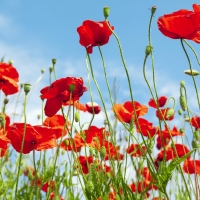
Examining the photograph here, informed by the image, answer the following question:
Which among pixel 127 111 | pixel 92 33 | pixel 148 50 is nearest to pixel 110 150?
pixel 127 111

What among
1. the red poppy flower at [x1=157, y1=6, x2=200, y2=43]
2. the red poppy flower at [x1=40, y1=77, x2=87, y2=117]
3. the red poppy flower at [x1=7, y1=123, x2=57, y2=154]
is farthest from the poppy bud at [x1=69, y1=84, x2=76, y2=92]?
the red poppy flower at [x1=157, y1=6, x2=200, y2=43]

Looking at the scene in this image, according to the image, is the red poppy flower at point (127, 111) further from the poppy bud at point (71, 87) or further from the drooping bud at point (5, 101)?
the drooping bud at point (5, 101)

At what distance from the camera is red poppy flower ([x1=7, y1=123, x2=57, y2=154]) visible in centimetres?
180

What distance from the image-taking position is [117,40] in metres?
1.56

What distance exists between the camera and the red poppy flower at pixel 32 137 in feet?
5.90

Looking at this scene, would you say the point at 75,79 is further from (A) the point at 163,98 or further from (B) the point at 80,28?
(A) the point at 163,98

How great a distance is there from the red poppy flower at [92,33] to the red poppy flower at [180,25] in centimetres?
35

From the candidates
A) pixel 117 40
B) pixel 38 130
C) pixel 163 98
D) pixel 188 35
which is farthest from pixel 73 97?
pixel 163 98

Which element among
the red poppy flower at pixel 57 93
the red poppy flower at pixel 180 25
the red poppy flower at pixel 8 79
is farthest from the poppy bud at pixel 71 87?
the red poppy flower at pixel 8 79

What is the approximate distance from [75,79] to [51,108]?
0.17 m

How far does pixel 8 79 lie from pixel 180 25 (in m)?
1.36

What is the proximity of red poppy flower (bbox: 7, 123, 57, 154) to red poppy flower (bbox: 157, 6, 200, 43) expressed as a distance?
26.9 inches

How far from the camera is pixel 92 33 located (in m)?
1.86

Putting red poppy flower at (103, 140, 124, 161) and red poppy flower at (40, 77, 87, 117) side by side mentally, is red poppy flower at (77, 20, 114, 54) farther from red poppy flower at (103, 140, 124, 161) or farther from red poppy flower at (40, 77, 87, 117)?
Answer: red poppy flower at (103, 140, 124, 161)
